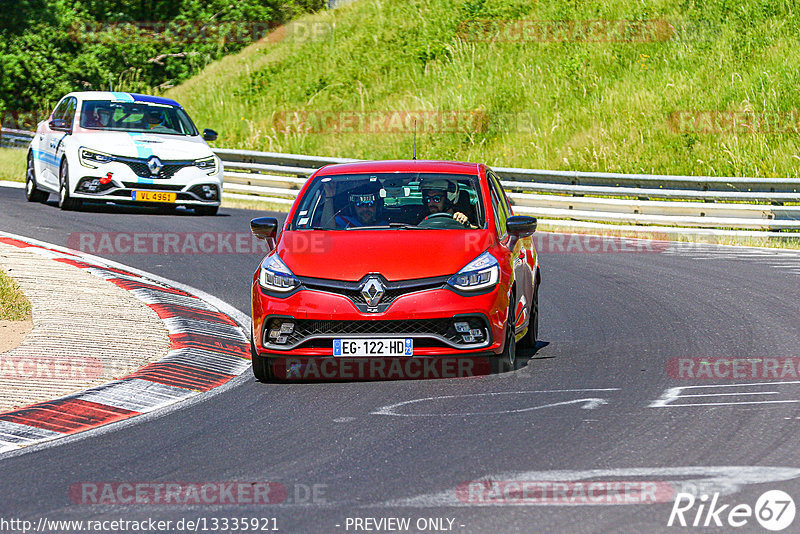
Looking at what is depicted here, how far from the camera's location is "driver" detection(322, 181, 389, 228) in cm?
960

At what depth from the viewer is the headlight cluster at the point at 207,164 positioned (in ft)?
63.8

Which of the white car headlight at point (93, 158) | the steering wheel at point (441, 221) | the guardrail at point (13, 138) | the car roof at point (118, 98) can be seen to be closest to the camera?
the steering wheel at point (441, 221)

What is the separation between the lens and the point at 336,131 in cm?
3259

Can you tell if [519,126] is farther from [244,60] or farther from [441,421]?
[441,421]

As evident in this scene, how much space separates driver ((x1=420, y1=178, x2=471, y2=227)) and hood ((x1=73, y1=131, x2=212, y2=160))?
996cm

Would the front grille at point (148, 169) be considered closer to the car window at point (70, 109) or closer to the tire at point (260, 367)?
the car window at point (70, 109)

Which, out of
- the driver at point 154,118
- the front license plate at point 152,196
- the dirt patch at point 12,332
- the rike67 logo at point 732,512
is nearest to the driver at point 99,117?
the driver at point 154,118

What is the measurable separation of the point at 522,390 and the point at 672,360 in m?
1.66

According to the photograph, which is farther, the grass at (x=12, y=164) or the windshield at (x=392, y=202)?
the grass at (x=12, y=164)

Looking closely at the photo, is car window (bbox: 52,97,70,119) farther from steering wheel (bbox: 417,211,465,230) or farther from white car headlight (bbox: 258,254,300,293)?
white car headlight (bbox: 258,254,300,293)

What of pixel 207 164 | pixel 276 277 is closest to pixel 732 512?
pixel 276 277

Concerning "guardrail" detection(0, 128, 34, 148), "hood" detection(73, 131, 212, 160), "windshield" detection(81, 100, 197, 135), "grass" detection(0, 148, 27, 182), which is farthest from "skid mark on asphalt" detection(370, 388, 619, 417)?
"guardrail" detection(0, 128, 34, 148)

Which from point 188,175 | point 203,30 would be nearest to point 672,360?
point 188,175

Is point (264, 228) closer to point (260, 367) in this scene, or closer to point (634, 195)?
point (260, 367)
